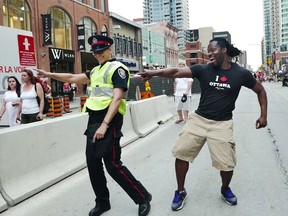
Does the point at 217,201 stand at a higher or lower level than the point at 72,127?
lower

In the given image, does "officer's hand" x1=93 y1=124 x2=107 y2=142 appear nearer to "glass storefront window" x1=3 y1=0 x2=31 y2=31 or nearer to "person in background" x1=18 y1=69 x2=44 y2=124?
"person in background" x1=18 y1=69 x2=44 y2=124

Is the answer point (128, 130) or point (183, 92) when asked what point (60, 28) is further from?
point (128, 130)

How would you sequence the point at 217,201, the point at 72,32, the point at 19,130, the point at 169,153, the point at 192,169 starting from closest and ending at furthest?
the point at 217,201, the point at 19,130, the point at 192,169, the point at 169,153, the point at 72,32

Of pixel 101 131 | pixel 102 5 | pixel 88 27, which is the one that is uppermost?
pixel 102 5

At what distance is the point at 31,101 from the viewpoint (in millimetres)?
6723

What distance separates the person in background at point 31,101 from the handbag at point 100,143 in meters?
3.25

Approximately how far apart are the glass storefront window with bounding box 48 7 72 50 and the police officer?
29.2 m

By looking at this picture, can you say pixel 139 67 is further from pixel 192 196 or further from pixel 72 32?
pixel 192 196

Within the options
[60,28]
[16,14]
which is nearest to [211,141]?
[16,14]

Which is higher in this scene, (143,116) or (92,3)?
(92,3)

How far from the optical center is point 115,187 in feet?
16.6

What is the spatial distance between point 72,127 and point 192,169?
6.62 ft

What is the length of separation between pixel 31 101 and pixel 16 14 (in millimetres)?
23204

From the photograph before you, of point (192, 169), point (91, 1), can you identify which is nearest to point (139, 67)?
point (91, 1)
